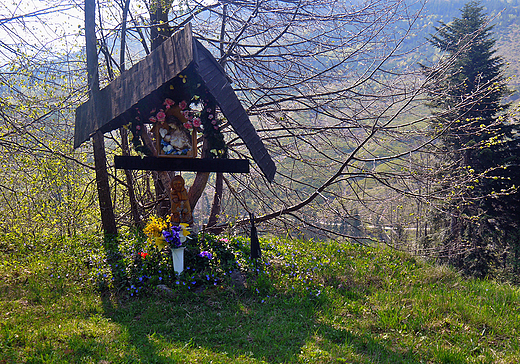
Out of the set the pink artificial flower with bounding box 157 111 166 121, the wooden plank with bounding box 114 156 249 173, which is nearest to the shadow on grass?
A: the wooden plank with bounding box 114 156 249 173

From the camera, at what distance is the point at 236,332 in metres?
4.55

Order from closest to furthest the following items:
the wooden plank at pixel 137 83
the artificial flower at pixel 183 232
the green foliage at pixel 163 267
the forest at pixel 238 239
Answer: the forest at pixel 238 239
the wooden plank at pixel 137 83
the green foliage at pixel 163 267
the artificial flower at pixel 183 232

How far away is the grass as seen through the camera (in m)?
3.93

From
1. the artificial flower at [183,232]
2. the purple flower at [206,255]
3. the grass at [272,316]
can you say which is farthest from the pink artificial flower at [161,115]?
the grass at [272,316]

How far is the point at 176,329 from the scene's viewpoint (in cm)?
464

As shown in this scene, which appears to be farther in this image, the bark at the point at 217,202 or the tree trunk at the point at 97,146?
the bark at the point at 217,202

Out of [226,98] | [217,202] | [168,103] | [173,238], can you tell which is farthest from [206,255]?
[217,202]

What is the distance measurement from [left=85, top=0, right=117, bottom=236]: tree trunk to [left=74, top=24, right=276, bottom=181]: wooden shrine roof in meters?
1.11

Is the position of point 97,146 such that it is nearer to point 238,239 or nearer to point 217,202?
point 217,202

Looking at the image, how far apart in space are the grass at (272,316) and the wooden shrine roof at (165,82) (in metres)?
2.24

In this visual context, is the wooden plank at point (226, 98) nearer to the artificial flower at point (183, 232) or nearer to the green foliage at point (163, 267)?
the artificial flower at point (183, 232)

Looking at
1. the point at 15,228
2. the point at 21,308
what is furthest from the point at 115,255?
the point at 15,228

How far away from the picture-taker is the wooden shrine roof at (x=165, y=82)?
474 centimetres

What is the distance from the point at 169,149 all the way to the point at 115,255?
2.74m
